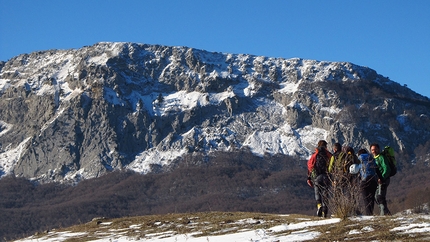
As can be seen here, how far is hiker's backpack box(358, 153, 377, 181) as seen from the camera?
57.6 ft

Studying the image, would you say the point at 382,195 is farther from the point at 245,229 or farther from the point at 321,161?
the point at 245,229

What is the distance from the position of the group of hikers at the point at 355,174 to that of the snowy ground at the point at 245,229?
1008 millimetres

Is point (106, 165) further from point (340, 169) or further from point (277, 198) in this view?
point (340, 169)

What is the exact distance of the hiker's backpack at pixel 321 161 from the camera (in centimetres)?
1806

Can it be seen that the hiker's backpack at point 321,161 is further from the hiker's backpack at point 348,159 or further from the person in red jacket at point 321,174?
the hiker's backpack at point 348,159

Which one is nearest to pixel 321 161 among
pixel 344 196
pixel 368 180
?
pixel 368 180

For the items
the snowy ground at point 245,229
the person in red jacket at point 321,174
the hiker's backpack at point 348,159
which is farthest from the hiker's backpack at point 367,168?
the snowy ground at point 245,229

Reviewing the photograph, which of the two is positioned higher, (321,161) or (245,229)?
→ (321,161)

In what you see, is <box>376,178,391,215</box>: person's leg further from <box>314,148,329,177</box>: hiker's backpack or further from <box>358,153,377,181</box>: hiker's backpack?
<box>314,148,329,177</box>: hiker's backpack

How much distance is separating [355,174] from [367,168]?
1.20 ft

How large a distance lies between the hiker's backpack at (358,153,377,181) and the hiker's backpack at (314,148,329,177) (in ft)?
3.16

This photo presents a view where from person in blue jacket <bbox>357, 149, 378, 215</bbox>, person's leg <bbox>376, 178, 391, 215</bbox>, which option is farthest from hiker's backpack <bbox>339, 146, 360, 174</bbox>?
person's leg <bbox>376, 178, 391, 215</bbox>

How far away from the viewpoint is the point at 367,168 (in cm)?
1762

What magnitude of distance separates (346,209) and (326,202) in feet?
6.13
